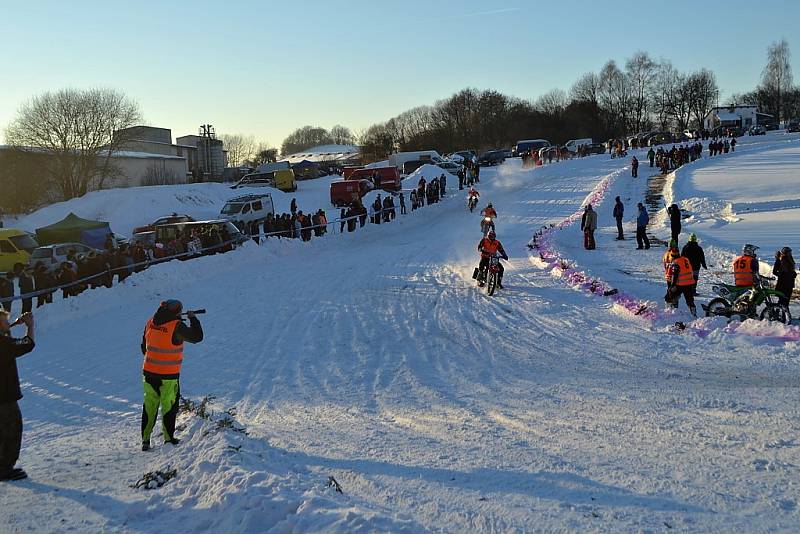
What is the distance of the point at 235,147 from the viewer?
153 meters

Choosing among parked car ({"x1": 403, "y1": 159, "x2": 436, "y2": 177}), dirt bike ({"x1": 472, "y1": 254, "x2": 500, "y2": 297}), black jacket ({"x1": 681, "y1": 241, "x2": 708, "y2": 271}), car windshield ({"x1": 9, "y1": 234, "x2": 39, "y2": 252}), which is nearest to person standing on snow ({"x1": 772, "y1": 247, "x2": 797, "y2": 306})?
black jacket ({"x1": 681, "y1": 241, "x2": 708, "y2": 271})

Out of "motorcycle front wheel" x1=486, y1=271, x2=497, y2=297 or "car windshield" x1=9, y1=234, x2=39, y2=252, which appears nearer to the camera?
"motorcycle front wheel" x1=486, y1=271, x2=497, y2=297

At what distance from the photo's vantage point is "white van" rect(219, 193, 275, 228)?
3216 centimetres

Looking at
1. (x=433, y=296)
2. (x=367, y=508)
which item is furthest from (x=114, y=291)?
(x=367, y=508)

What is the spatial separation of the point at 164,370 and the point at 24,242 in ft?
80.1

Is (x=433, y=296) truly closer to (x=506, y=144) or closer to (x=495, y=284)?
(x=495, y=284)

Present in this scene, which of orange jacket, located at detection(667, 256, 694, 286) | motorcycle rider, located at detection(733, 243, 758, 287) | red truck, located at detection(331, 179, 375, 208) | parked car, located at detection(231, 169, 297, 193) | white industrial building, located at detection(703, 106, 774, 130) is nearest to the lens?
motorcycle rider, located at detection(733, 243, 758, 287)

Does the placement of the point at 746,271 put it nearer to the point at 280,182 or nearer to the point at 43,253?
the point at 43,253

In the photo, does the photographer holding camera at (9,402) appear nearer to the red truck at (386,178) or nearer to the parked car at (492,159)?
the red truck at (386,178)

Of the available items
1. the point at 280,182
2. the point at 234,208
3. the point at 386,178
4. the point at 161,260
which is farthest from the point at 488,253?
the point at 280,182

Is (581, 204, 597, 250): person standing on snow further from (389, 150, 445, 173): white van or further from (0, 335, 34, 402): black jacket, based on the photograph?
(389, 150, 445, 173): white van

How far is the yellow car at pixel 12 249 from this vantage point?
27.0 m

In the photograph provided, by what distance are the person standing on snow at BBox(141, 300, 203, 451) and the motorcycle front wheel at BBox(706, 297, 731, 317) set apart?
939cm

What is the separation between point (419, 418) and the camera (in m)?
8.40
